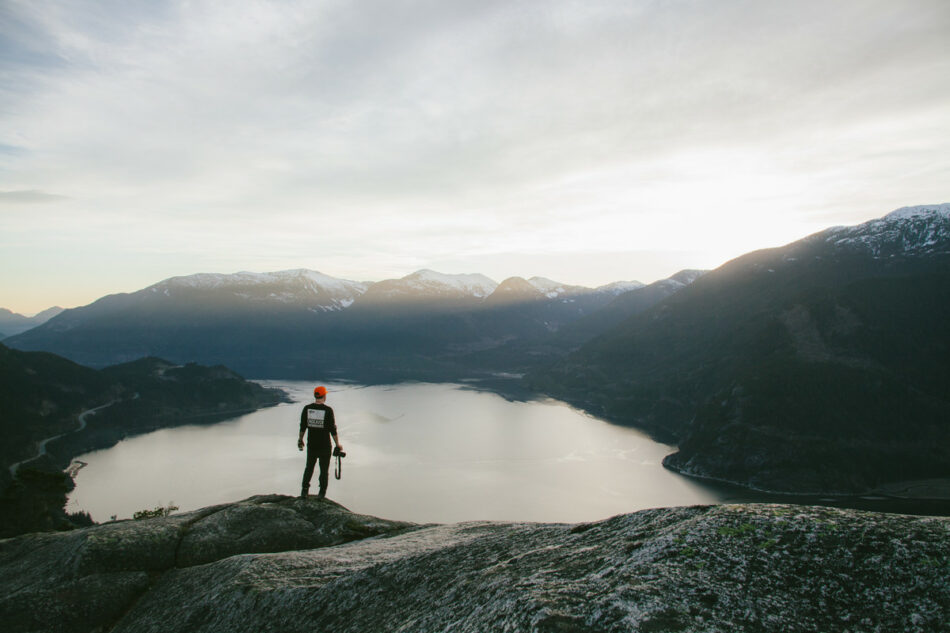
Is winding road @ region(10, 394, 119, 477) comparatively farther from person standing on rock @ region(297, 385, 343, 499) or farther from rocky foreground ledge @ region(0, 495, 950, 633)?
rocky foreground ledge @ region(0, 495, 950, 633)

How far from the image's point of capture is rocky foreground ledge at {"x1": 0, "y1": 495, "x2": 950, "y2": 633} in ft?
14.7

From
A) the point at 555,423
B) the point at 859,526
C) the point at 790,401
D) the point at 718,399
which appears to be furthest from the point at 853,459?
the point at 859,526

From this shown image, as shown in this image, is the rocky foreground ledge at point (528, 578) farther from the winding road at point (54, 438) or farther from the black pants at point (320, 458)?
the winding road at point (54, 438)

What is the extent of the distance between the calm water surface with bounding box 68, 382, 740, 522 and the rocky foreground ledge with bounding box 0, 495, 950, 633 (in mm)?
91099

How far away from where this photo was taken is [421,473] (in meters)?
129

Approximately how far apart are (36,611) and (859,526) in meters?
13.5

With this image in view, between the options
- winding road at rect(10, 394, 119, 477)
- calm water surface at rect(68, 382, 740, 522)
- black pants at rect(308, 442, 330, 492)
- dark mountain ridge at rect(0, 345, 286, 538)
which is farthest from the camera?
dark mountain ridge at rect(0, 345, 286, 538)

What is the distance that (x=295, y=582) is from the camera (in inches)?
335

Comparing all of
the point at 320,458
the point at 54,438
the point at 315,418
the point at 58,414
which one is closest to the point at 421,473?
the point at 54,438

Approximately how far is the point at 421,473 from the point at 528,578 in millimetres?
129373

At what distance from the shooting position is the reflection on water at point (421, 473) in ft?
349

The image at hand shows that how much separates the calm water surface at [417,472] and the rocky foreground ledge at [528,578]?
91099mm

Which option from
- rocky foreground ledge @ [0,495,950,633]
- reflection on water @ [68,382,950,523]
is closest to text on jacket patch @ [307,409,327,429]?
rocky foreground ledge @ [0,495,950,633]

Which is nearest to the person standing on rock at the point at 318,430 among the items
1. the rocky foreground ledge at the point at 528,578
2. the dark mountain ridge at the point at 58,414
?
the rocky foreground ledge at the point at 528,578
